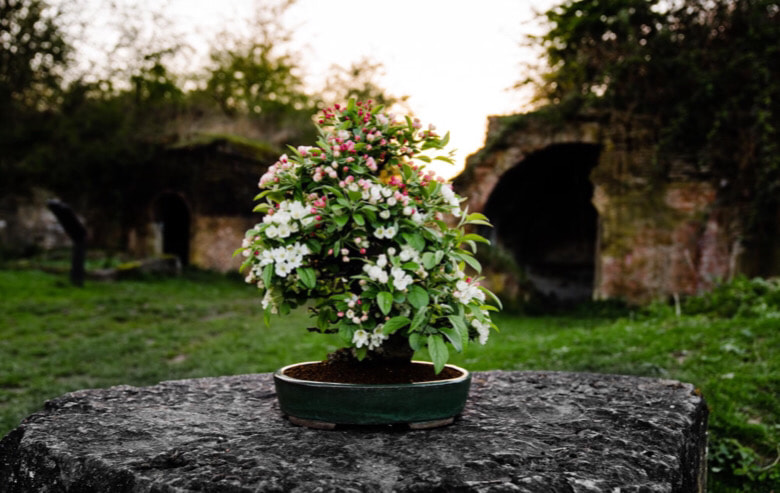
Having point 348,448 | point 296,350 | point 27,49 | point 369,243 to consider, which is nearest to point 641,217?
point 296,350

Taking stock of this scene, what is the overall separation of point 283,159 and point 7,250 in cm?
1499

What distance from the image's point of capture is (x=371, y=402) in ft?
6.27

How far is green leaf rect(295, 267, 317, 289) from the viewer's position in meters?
1.94

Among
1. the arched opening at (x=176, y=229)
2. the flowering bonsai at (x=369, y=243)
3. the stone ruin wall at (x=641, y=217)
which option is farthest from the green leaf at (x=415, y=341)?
the arched opening at (x=176, y=229)

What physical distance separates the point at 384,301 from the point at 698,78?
919 centimetres

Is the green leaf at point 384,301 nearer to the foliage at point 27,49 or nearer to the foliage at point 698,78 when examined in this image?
the foliage at point 698,78

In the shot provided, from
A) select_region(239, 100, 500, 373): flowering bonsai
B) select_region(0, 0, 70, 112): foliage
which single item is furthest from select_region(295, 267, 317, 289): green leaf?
select_region(0, 0, 70, 112): foliage

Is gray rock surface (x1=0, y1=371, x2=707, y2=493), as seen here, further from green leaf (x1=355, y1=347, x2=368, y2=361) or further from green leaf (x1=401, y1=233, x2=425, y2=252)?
green leaf (x1=401, y1=233, x2=425, y2=252)

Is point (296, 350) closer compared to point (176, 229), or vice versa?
point (296, 350)

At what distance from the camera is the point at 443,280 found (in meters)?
2.09

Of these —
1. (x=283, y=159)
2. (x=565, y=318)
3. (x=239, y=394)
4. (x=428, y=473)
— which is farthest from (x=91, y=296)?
(x=428, y=473)

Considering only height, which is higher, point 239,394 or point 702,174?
point 702,174

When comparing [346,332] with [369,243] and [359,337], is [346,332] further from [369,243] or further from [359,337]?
[369,243]

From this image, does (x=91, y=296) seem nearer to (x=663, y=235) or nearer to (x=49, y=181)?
(x=49, y=181)
